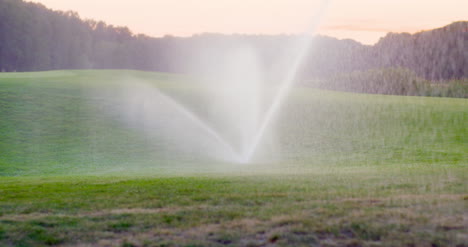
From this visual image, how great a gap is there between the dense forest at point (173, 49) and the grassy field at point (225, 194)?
447 inches

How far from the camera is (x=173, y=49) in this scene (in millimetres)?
66562

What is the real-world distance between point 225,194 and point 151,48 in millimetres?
63500

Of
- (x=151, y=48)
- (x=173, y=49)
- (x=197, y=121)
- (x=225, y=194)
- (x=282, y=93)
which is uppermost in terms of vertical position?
(x=151, y=48)

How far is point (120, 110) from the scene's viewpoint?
2381cm

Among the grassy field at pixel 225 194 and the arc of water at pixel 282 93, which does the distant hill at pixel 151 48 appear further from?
the grassy field at pixel 225 194

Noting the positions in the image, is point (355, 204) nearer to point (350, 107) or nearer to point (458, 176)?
point (458, 176)

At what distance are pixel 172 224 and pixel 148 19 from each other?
126 ft

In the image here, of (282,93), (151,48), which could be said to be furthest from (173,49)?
(282,93)

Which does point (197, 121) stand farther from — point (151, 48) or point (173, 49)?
point (151, 48)

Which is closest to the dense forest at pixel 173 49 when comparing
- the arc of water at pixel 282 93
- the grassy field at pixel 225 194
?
the arc of water at pixel 282 93

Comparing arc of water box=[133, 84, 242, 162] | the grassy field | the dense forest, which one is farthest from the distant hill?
the grassy field

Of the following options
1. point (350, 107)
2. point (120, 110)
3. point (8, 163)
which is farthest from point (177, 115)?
point (8, 163)

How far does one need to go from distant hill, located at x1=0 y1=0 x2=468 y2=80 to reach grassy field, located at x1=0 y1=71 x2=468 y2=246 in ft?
39.1

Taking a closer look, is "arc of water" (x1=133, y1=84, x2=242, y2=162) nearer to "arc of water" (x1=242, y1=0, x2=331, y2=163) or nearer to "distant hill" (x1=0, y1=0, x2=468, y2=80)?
"arc of water" (x1=242, y1=0, x2=331, y2=163)
